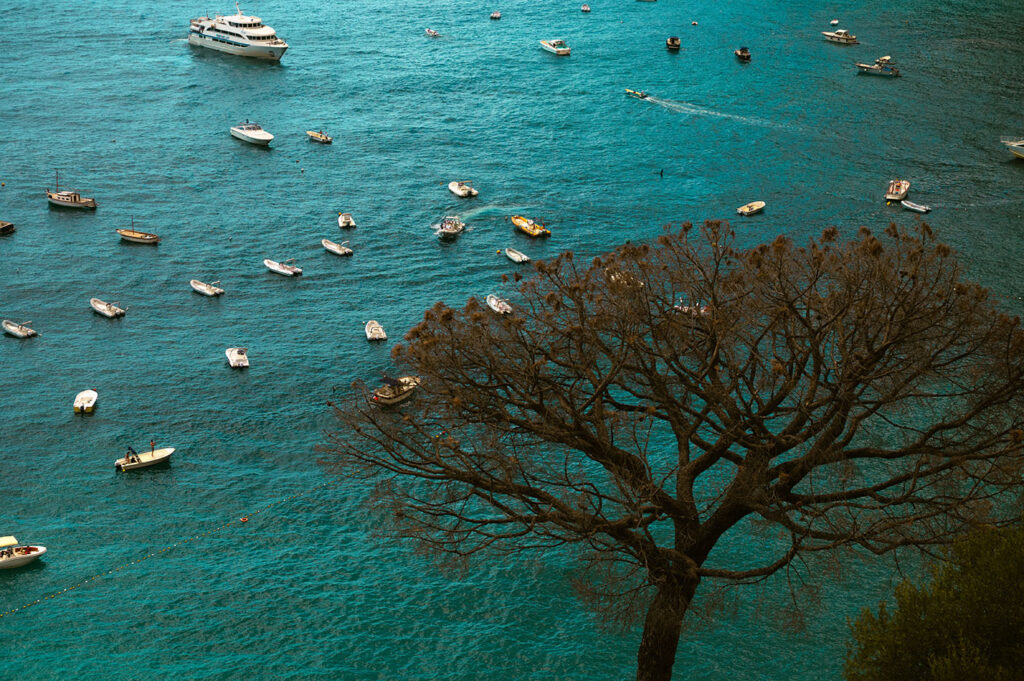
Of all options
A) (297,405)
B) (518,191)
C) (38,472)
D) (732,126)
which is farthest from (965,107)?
(38,472)

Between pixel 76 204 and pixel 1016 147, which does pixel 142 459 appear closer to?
Result: pixel 76 204

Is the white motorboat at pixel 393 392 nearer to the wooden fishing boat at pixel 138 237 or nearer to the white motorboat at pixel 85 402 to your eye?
the white motorboat at pixel 85 402

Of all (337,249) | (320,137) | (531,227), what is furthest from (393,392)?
(320,137)

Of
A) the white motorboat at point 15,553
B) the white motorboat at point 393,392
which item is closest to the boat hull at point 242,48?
the white motorboat at point 393,392

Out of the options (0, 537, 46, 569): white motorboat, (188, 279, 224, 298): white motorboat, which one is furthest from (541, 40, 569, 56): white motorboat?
(0, 537, 46, 569): white motorboat

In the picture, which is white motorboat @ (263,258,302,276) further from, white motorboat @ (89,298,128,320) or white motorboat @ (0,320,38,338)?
white motorboat @ (0,320,38,338)

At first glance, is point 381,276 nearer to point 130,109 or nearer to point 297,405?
point 297,405
